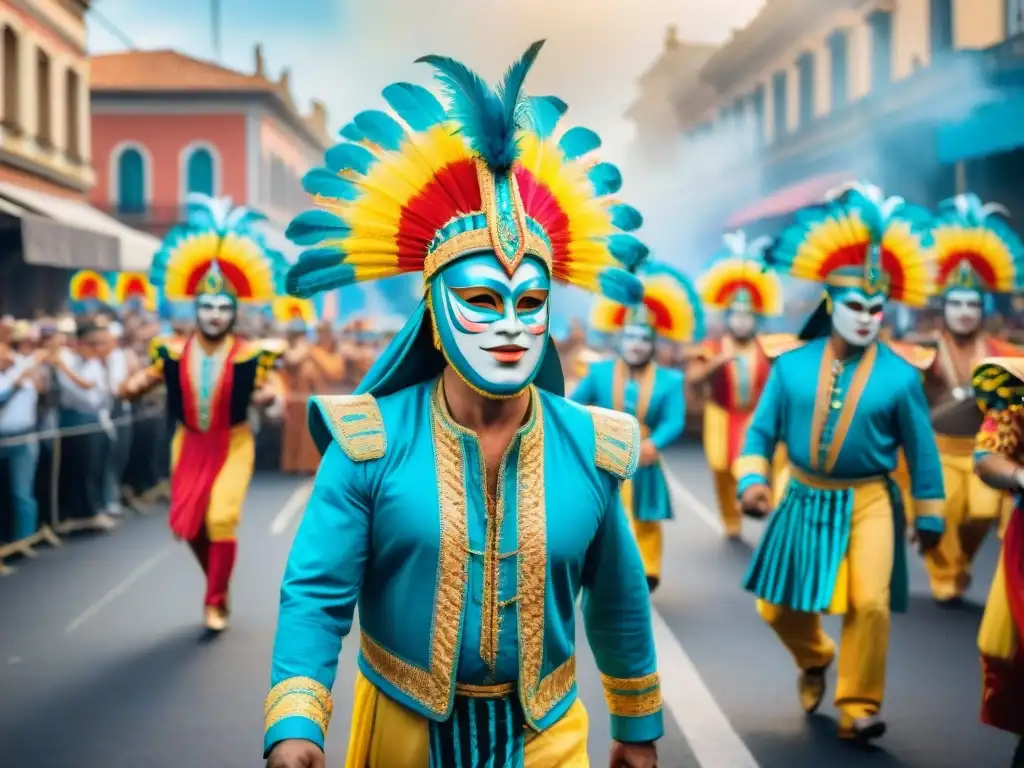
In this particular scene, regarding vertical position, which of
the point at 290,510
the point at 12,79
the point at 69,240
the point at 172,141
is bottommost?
the point at 290,510

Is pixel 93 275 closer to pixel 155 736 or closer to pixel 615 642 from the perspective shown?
pixel 155 736

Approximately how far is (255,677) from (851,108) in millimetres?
22718

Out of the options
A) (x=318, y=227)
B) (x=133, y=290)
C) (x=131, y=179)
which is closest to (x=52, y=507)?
(x=318, y=227)

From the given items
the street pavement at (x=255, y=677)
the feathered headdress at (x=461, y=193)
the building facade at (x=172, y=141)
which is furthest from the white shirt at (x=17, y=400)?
the building facade at (x=172, y=141)

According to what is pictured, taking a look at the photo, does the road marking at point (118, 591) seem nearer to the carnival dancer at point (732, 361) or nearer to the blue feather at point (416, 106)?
the carnival dancer at point (732, 361)

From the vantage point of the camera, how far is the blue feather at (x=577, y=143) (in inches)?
151

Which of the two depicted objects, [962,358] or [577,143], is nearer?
[577,143]

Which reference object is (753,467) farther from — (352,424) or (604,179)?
(352,424)

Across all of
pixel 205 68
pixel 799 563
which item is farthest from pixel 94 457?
pixel 205 68

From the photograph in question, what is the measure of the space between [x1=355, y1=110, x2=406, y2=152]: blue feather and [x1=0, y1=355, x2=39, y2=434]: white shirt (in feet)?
27.0

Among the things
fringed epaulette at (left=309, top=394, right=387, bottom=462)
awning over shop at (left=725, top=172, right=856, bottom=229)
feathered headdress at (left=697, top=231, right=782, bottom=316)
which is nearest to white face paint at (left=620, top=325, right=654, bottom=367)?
feathered headdress at (left=697, top=231, right=782, bottom=316)

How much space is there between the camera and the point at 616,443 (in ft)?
12.2

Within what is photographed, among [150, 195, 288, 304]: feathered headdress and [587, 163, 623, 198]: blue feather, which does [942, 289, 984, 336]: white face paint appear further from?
[587, 163, 623, 198]: blue feather

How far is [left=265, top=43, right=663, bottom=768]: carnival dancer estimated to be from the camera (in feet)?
11.3
